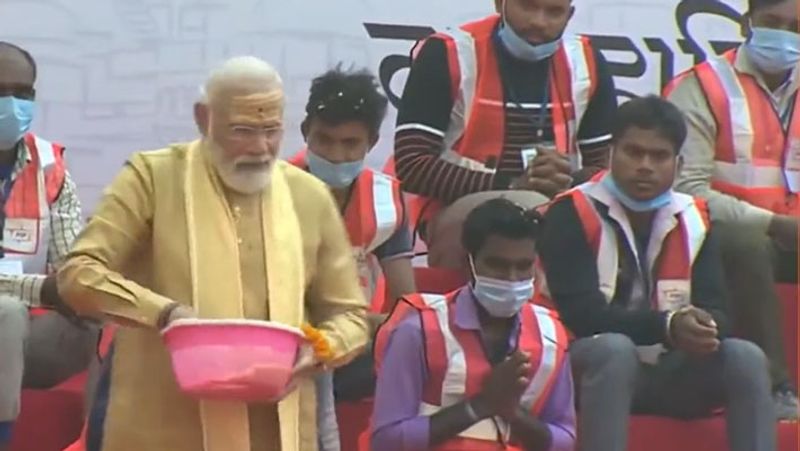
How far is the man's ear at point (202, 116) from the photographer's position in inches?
147

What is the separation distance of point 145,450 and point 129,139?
2.25 metres

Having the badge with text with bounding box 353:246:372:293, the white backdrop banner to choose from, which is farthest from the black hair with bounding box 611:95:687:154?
the white backdrop banner

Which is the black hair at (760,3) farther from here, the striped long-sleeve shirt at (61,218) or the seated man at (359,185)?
the striped long-sleeve shirt at (61,218)

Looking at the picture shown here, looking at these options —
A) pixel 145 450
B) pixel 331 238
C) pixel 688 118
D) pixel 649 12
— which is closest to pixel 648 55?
pixel 649 12

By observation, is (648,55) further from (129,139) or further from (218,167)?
(218,167)

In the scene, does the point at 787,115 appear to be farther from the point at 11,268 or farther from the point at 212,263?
the point at 212,263

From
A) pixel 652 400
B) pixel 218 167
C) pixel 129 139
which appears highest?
pixel 218 167

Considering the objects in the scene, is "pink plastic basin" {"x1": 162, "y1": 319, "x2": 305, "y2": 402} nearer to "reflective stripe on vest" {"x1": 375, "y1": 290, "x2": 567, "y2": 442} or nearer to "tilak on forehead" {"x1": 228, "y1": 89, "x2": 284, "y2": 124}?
"tilak on forehead" {"x1": 228, "y1": 89, "x2": 284, "y2": 124}

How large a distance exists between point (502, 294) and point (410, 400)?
0.31m

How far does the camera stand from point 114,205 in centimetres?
363

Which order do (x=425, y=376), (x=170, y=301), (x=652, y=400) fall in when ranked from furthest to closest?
(x=652, y=400) → (x=425, y=376) → (x=170, y=301)

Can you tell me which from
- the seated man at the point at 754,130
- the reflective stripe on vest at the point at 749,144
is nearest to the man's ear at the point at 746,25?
the seated man at the point at 754,130

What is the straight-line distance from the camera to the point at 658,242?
16.1 ft

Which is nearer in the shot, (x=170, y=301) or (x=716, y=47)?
(x=170, y=301)
